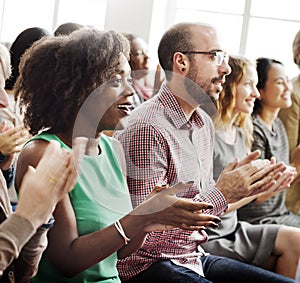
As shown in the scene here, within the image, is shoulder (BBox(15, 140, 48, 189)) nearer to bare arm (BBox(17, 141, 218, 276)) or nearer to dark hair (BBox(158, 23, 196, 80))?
bare arm (BBox(17, 141, 218, 276))

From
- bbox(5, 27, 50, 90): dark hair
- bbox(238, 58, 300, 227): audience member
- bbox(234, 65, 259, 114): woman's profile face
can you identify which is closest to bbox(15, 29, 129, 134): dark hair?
bbox(5, 27, 50, 90): dark hair

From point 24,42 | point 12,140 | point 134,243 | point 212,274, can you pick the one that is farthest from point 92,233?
point 24,42

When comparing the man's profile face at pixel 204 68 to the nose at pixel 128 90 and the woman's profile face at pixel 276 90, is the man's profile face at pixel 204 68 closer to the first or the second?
the nose at pixel 128 90

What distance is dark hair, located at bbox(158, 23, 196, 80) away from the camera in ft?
5.89

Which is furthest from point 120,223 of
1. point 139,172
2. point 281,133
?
point 281,133

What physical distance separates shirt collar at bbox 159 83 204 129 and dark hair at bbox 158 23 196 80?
100mm

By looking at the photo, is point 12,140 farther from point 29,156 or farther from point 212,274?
point 212,274

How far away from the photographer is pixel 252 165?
5.30 feet

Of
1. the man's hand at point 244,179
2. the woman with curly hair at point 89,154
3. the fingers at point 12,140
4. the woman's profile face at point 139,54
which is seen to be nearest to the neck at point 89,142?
the woman with curly hair at point 89,154

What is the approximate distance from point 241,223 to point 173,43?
628 millimetres

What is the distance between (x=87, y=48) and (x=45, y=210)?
0.49m

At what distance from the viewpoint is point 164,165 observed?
1.59 meters

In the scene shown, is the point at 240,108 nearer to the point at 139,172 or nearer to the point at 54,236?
the point at 139,172

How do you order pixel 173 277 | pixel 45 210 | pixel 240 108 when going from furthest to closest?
1. pixel 240 108
2. pixel 173 277
3. pixel 45 210
